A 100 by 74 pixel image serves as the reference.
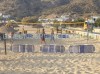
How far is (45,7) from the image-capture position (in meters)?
119

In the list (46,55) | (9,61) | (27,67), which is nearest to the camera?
(27,67)

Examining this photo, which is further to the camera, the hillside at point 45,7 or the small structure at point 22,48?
the hillside at point 45,7

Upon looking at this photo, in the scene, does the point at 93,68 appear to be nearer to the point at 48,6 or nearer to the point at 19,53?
the point at 19,53

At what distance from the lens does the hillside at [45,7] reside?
10552 cm

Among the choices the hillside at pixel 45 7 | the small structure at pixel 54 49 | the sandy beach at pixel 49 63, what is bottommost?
the sandy beach at pixel 49 63

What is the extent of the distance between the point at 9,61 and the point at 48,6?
353ft

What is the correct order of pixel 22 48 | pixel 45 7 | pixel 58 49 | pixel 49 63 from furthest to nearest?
pixel 45 7 < pixel 22 48 < pixel 58 49 < pixel 49 63

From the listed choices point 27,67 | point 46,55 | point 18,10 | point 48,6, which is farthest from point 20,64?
point 48,6

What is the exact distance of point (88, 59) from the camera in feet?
44.0

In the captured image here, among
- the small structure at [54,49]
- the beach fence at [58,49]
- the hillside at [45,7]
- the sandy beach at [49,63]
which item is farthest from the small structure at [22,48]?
the hillside at [45,7]

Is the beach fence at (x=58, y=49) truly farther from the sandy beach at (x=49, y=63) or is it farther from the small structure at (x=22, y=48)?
the sandy beach at (x=49, y=63)

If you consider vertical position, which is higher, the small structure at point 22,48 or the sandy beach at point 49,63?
the small structure at point 22,48

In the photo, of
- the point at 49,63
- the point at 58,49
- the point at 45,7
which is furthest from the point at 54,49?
the point at 45,7

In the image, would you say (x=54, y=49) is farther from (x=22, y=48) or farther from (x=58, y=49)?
(x=22, y=48)
